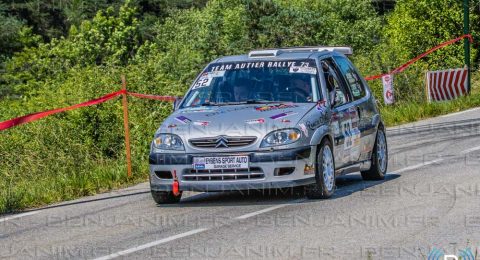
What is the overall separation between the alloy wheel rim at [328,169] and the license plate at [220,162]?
3.26 ft

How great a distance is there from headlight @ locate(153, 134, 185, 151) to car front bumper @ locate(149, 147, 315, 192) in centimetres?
10

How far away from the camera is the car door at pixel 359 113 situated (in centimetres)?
1298

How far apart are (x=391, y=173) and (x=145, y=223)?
4989mm

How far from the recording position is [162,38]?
267 ft

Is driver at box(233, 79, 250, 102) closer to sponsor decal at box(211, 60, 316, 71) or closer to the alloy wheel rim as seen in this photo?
sponsor decal at box(211, 60, 316, 71)

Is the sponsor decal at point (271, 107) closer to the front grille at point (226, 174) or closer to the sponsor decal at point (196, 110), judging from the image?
the sponsor decal at point (196, 110)

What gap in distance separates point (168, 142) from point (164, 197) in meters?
0.79

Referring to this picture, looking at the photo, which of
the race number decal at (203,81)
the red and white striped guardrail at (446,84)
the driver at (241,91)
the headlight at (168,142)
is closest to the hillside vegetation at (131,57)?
the red and white striped guardrail at (446,84)

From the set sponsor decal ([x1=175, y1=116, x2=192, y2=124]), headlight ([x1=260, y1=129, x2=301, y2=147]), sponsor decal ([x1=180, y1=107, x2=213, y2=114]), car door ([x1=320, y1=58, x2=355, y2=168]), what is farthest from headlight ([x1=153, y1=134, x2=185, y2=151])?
car door ([x1=320, y1=58, x2=355, y2=168])

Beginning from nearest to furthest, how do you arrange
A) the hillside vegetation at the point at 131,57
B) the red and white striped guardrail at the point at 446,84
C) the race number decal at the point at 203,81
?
the race number decal at the point at 203,81 → the hillside vegetation at the point at 131,57 → the red and white striped guardrail at the point at 446,84

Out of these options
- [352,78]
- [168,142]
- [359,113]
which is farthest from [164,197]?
[352,78]

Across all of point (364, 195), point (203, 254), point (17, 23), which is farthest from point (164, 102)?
point (17, 23)

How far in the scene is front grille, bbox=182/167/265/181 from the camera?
36.8ft

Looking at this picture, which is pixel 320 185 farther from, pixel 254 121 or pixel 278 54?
pixel 278 54
